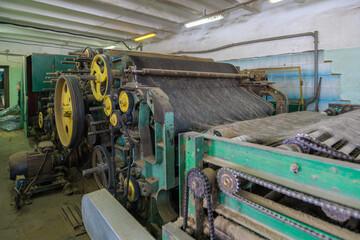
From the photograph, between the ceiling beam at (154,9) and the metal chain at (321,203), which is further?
the ceiling beam at (154,9)

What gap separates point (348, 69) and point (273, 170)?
4020 millimetres

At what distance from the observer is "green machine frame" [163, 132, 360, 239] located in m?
0.83

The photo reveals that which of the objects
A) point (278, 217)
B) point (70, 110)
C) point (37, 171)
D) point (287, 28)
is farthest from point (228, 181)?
point (287, 28)

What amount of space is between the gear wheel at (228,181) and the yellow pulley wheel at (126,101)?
114 centimetres

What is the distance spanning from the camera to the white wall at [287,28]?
12.8ft

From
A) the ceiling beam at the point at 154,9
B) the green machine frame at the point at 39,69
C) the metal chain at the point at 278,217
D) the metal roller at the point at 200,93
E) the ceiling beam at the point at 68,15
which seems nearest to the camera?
the metal chain at the point at 278,217

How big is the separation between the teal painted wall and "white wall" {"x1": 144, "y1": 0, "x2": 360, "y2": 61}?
4.3 inches

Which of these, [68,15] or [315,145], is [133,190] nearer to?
[315,145]

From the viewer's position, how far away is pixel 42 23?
6477mm

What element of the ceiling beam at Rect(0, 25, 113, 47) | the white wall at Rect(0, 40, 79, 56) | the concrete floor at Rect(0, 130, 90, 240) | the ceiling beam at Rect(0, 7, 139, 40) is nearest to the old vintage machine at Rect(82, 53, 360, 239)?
the concrete floor at Rect(0, 130, 90, 240)

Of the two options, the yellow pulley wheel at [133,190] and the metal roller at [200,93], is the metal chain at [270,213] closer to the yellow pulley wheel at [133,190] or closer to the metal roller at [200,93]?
the metal roller at [200,93]

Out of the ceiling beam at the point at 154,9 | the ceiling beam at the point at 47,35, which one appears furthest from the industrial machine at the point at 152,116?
the ceiling beam at the point at 47,35

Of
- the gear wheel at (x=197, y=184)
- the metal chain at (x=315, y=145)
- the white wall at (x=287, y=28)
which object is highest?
the white wall at (x=287, y=28)

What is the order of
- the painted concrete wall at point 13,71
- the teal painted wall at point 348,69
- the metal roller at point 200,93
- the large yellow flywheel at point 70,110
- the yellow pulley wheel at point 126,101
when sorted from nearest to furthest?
1. the yellow pulley wheel at point 126,101
2. the metal roller at point 200,93
3. the large yellow flywheel at point 70,110
4. the teal painted wall at point 348,69
5. the painted concrete wall at point 13,71
